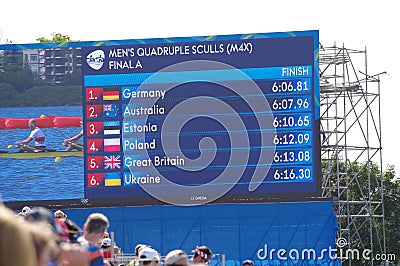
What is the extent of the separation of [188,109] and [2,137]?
4011 mm

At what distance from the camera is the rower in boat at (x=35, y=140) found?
21156 mm

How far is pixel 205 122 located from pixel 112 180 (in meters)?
2.17

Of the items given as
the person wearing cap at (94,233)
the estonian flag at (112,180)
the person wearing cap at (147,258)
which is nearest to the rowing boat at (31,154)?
the estonian flag at (112,180)

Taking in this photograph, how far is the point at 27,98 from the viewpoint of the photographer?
2166cm

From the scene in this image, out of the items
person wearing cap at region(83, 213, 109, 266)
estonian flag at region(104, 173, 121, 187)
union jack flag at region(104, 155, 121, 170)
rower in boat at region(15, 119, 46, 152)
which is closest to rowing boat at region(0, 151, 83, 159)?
rower in boat at region(15, 119, 46, 152)

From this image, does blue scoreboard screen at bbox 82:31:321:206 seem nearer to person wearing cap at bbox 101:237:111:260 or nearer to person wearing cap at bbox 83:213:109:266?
person wearing cap at bbox 101:237:111:260

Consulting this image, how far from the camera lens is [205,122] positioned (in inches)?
800

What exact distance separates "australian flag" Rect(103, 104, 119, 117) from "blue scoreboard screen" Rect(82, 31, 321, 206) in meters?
0.02

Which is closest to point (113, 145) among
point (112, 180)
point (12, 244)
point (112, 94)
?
point (112, 180)

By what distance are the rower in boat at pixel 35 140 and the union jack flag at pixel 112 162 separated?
145 cm

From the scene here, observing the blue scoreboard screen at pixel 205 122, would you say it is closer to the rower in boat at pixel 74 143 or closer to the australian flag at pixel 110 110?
the australian flag at pixel 110 110

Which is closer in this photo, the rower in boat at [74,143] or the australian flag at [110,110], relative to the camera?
the australian flag at [110,110]

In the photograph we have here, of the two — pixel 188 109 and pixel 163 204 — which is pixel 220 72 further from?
pixel 163 204

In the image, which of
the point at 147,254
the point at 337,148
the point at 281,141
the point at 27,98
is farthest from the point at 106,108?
the point at 147,254
